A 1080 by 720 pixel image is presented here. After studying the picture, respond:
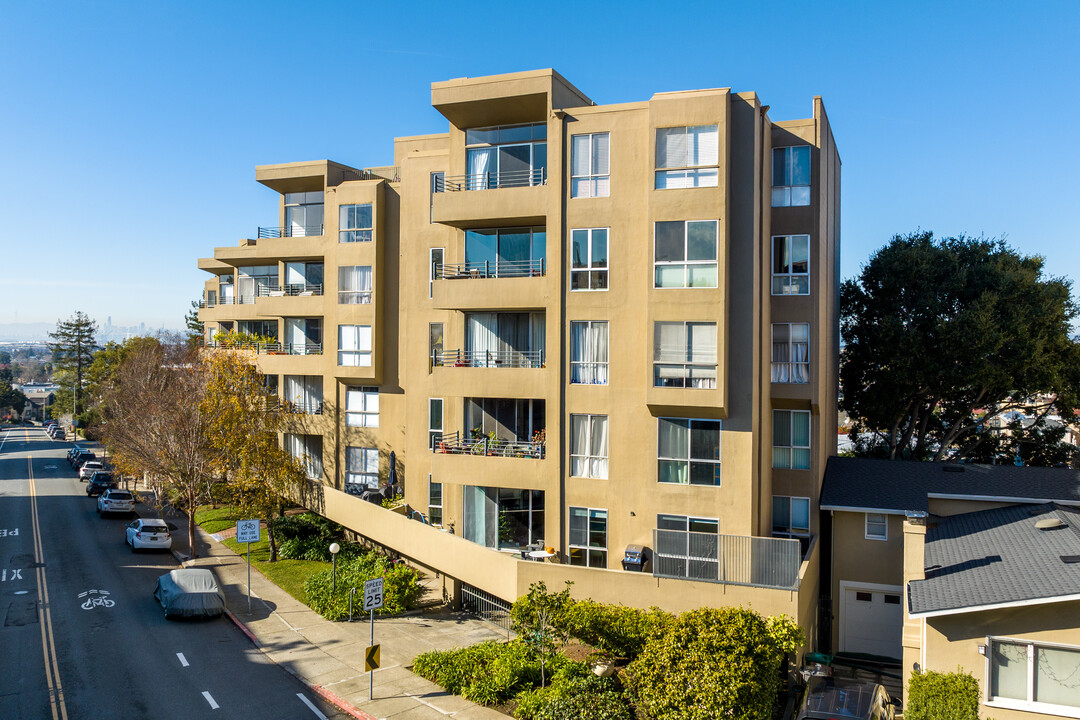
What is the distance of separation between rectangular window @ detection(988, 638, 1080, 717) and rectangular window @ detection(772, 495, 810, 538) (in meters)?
9.50

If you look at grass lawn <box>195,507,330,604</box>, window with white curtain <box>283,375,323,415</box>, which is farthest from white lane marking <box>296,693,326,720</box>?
window with white curtain <box>283,375,323,415</box>

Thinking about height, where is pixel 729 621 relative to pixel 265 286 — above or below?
below

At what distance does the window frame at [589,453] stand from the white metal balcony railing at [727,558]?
2.64 m

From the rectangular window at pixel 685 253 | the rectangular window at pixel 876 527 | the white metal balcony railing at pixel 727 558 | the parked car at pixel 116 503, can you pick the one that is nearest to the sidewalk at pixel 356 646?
the white metal balcony railing at pixel 727 558

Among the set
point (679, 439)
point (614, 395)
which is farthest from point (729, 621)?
point (614, 395)

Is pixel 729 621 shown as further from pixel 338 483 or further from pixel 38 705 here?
pixel 338 483

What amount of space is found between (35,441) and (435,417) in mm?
81869

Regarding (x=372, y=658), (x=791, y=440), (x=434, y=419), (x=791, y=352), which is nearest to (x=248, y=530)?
(x=434, y=419)

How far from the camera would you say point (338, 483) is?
34.6 meters

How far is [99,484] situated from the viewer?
155ft

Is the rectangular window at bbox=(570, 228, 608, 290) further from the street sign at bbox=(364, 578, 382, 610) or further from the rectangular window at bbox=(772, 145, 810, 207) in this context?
the street sign at bbox=(364, 578, 382, 610)

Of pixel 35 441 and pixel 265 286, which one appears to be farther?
pixel 35 441

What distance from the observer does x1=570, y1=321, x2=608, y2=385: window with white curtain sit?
22.5 m

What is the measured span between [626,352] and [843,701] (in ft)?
34.8
